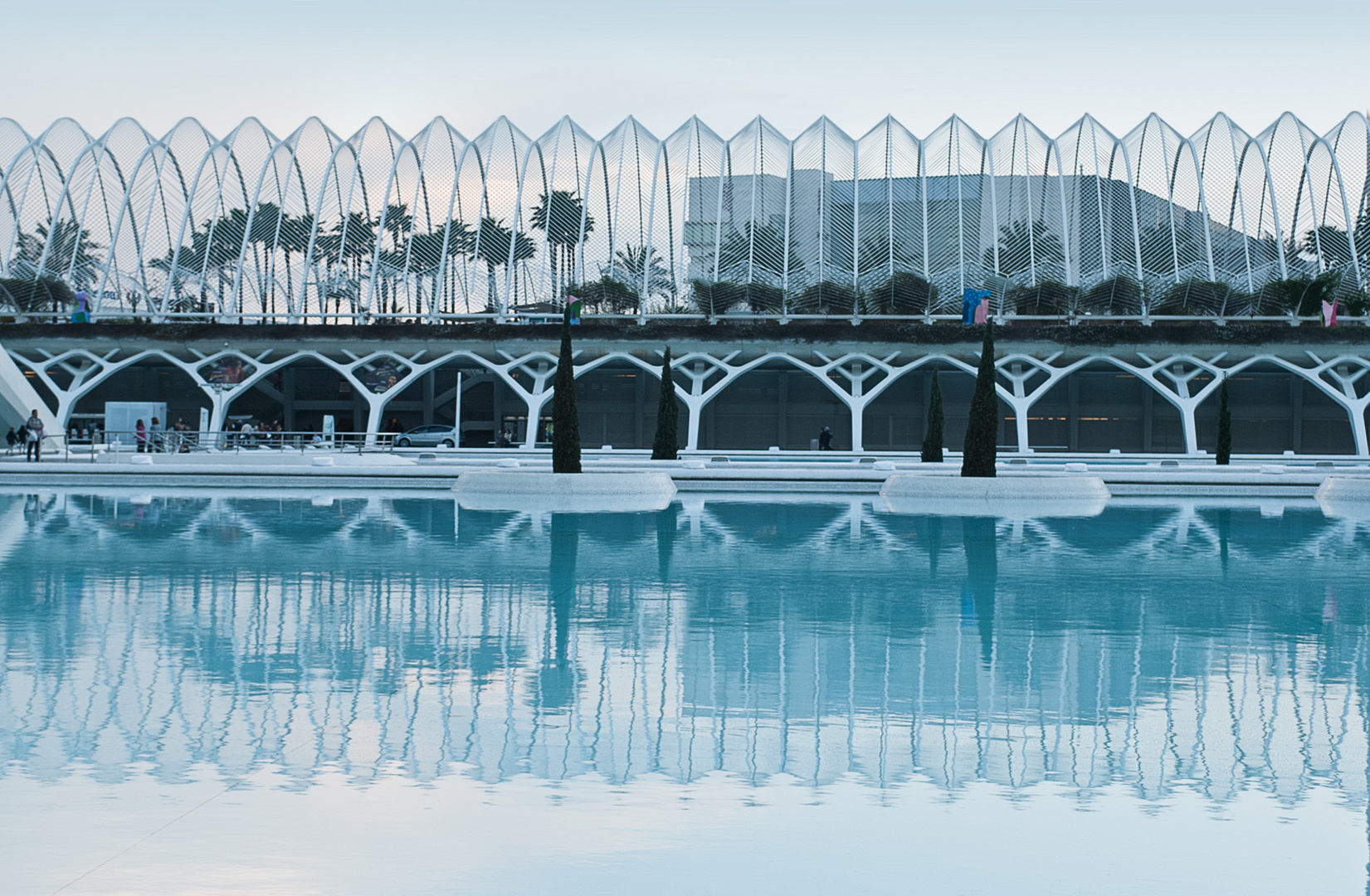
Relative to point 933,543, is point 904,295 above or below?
above

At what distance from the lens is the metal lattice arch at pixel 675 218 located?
46938mm

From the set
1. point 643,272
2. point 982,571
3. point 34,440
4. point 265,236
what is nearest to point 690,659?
point 982,571

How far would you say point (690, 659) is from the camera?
7914 millimetres

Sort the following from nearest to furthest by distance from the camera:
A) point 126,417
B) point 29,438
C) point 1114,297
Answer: point 29,438 → point 126,417 → point 1114,297

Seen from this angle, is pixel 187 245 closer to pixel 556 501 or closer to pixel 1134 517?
pixel 556 501

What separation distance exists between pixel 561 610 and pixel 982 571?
4.75 meters

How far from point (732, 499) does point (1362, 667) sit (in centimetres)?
1490

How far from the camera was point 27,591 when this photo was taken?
1057 cm

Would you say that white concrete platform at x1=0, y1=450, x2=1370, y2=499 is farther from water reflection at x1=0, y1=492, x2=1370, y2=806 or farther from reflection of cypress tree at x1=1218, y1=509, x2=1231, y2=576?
water reflection at x1=0, y1=492, x2=1370, y2=806

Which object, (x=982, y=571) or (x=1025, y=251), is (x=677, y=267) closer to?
(x=1025, y=251)

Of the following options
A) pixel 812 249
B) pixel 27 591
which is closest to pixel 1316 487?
pixel 27 591

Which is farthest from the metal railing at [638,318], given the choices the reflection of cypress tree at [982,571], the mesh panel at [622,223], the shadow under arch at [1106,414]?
the reflection of cypress tree at [982,571]

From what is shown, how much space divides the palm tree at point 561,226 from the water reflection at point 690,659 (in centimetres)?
3351

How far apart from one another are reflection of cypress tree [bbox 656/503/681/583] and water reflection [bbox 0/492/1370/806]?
0.36ft
